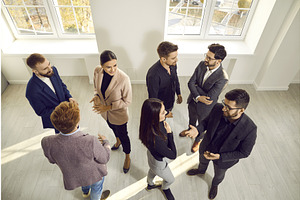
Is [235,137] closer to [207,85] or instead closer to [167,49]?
[207,85]

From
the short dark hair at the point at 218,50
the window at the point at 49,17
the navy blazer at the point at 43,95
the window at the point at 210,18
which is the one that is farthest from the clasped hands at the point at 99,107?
the window at the point at 210,18

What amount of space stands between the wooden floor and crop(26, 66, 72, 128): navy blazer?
2.98 feet

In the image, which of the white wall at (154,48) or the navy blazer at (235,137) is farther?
the white wall at (154,48)

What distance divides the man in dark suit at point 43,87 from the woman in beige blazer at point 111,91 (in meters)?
0.47

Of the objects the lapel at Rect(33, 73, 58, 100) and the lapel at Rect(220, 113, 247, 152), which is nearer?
the lapel at Rect(220, 113, 247, 152)

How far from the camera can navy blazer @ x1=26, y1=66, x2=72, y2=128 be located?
7.49ft

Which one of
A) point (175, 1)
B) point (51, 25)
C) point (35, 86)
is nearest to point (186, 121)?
point (175, 1)

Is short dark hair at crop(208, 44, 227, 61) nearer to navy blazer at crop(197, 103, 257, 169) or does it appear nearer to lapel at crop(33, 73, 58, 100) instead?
navy blazer at crop(197, 103, 257, 169)

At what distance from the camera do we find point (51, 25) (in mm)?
3928

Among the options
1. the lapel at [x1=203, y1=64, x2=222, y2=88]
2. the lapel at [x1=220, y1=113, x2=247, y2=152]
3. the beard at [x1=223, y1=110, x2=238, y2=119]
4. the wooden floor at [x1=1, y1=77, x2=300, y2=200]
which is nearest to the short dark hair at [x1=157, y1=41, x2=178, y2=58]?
the lapel at [x1=203, y1=64, x2=222, y2=88]

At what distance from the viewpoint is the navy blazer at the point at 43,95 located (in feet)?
7.49

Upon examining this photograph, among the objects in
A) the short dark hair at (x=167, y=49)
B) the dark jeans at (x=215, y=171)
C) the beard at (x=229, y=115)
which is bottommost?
the dark jeans at (x=215, y=171)

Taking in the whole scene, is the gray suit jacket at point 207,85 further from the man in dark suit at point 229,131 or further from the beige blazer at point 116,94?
the beige blazer at point 116,94

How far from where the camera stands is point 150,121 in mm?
1748
